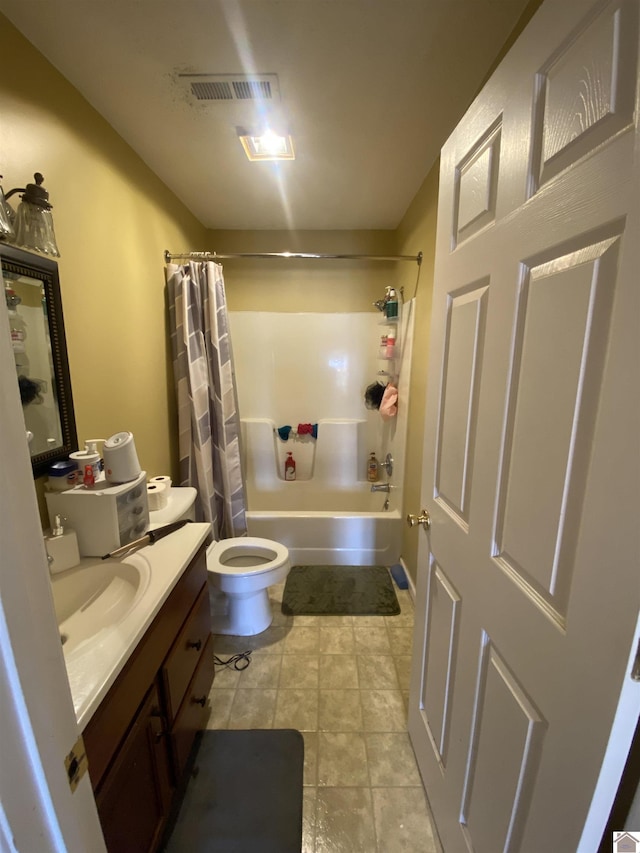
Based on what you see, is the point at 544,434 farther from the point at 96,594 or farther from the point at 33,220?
the point at 33,220

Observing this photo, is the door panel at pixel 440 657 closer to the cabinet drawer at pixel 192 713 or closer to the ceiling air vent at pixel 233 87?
the cabinet drawer at pixel 192 713

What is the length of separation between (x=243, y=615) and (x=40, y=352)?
5.14 feet

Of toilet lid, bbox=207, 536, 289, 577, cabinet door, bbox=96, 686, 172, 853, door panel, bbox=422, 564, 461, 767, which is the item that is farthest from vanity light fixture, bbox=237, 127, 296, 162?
cabinet door, bbox=96, 686, 172, 853

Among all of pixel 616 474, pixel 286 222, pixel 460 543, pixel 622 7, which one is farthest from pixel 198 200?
pixel 616 474

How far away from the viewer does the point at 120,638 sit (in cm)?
87

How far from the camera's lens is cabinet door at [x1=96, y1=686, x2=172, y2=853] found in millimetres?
822

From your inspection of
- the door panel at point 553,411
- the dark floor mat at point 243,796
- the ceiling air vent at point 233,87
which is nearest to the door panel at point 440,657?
the door panel at point 553,411

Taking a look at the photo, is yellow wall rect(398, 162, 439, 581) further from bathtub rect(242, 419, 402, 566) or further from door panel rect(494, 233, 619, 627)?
door panel rect(494, 233, 619, 627)

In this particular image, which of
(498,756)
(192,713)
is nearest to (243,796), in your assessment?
(192,713)

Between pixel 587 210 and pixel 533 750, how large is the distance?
0.95m

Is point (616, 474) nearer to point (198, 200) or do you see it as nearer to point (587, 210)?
point (587, 210)

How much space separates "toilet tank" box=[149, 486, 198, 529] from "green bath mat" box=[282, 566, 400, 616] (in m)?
0.94

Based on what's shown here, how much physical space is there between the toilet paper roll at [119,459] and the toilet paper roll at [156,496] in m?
0.31

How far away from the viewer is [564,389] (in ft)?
2.01
